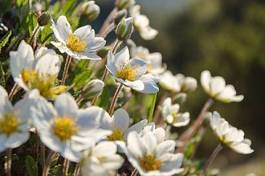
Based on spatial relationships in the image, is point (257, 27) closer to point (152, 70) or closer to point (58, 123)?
point (152, 70)

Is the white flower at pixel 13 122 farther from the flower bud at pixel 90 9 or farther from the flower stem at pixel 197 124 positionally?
the flower stem at pixel 197 124

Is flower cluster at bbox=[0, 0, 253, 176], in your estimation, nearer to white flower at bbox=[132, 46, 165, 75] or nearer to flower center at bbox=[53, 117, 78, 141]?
flower center at bbox=[53, 117, 78, 141]

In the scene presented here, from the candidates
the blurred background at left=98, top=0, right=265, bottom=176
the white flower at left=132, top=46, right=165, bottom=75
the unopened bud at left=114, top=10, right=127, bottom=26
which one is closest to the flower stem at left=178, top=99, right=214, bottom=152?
the white flower at left=132, top=46, right=165, bottom=75

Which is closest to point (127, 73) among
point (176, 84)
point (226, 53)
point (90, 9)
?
point (90, 9)

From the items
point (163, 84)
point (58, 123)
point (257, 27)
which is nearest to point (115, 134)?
point (58, 123)

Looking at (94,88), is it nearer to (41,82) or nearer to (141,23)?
(41,82)

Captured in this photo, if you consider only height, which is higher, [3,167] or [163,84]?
[3,167]
